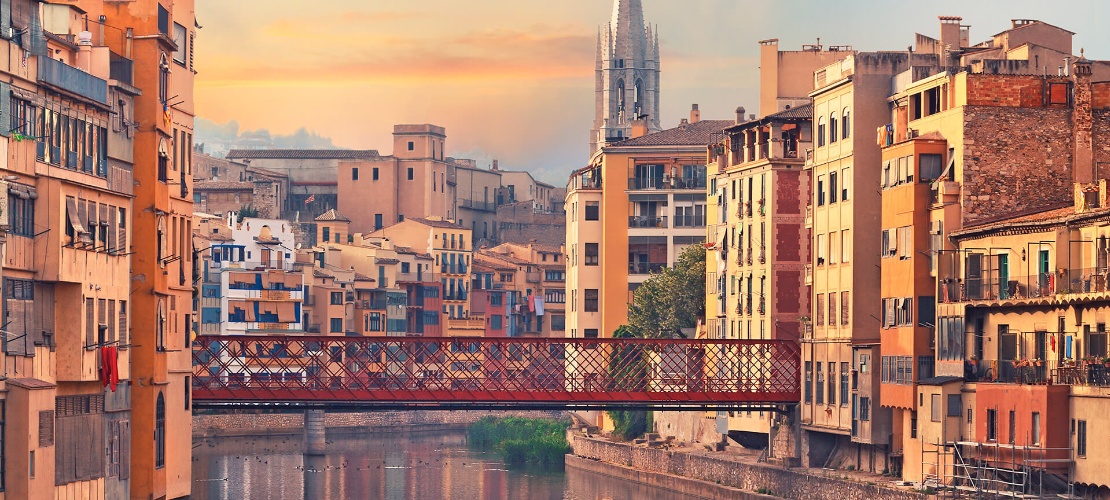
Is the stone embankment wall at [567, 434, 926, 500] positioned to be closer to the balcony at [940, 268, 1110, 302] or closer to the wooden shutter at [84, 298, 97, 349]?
the balcony at [940, 268, 1110, 302]

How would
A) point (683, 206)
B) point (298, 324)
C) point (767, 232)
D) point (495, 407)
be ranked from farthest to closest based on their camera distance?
point (298, 324) → point (683, 206) → point (767, 232) → point (495, 407)

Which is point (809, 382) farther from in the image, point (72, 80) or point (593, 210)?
point (593, 210)

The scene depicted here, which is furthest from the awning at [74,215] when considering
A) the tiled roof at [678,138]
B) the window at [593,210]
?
the window at [593,210]

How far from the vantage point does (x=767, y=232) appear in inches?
3420

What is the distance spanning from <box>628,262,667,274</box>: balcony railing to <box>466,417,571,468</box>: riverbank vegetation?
9.97 meters

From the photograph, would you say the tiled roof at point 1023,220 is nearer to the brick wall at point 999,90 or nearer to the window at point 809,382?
the brick wall at point 999,90

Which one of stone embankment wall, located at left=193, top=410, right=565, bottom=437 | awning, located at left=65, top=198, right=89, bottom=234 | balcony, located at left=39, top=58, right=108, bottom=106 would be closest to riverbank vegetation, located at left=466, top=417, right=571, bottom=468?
stone embankment wall, located at left=193, top=410, right=565, bottom=437

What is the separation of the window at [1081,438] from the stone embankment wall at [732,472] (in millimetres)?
6132

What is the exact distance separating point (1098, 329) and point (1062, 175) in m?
10.3

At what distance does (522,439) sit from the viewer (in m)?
126

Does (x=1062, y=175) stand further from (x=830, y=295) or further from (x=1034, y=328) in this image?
(x=830, y=295)

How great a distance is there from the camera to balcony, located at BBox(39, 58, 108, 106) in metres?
50.8

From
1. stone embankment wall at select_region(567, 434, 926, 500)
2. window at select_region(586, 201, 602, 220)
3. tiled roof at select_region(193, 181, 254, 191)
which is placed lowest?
stone embankment wall at select_region(567, 434, 926, 500)

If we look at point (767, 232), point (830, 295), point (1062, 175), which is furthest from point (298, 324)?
point (1062, 175)
